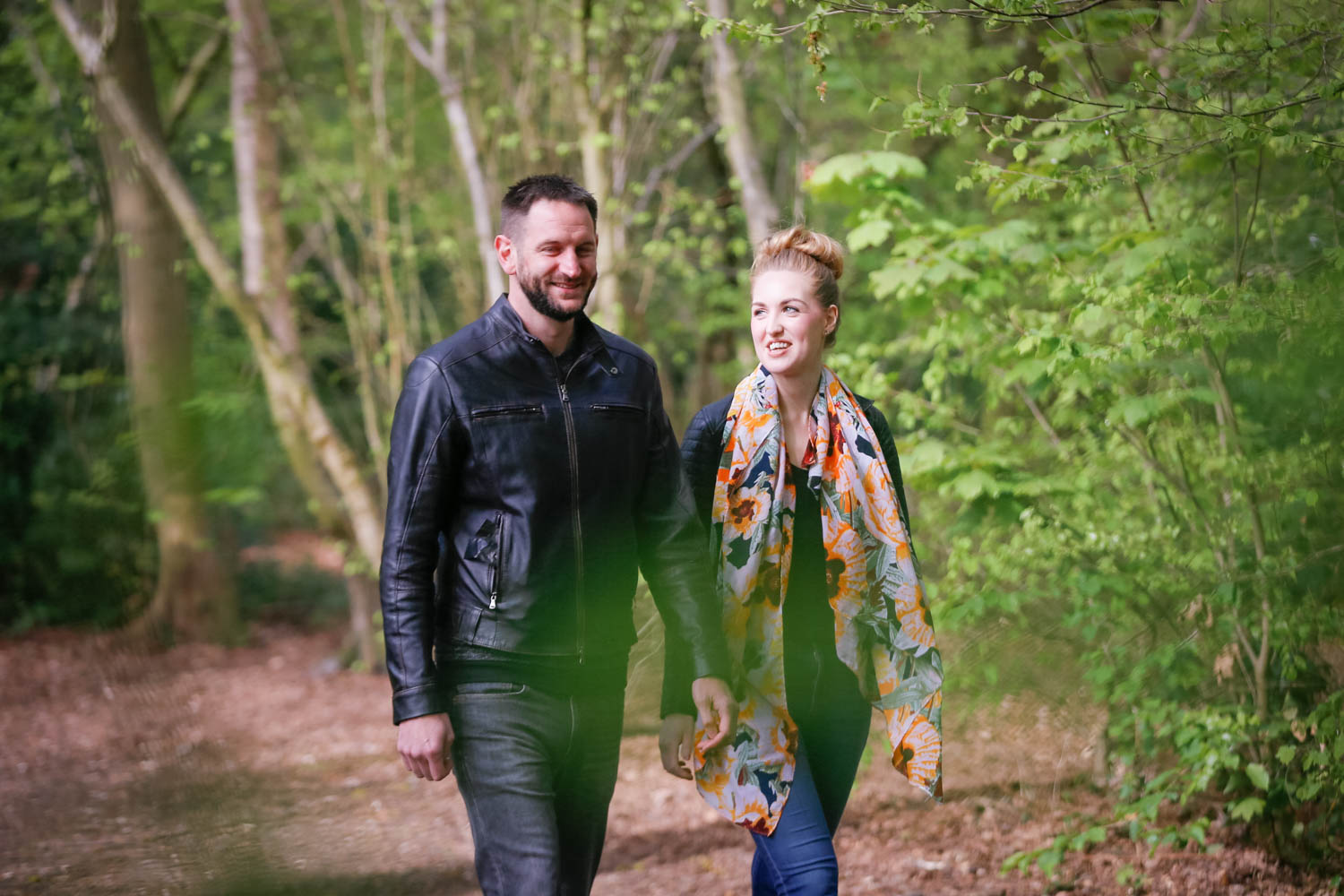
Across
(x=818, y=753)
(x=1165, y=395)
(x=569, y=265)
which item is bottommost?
(x=818, y=753)

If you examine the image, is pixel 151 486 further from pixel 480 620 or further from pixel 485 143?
pixel 485 143

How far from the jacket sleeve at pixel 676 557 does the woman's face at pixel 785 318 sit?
353 millimetres

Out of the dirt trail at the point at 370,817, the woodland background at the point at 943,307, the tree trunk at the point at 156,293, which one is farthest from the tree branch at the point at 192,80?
the dirt trail at the point at 370,817

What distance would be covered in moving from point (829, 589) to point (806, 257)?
880 millimetres

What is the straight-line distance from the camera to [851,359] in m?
5.56

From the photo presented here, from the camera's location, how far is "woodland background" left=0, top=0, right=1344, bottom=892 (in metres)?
3.53

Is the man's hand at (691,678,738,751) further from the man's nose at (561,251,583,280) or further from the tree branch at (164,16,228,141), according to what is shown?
the tree branch at (164,16,228,141)

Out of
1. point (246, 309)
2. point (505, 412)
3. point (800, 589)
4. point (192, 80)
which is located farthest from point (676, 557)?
point (192, 80)

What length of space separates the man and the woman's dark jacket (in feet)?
0.32

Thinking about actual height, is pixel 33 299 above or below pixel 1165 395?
above

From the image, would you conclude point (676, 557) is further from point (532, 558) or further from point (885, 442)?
point (885, 442)

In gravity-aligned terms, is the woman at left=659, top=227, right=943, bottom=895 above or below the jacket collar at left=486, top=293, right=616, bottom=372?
below

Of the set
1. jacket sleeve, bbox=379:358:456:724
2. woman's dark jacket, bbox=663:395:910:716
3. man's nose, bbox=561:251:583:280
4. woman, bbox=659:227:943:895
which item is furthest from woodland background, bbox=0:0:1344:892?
man's nose, bbox=561:251:583:280

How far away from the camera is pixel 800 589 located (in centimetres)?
304
